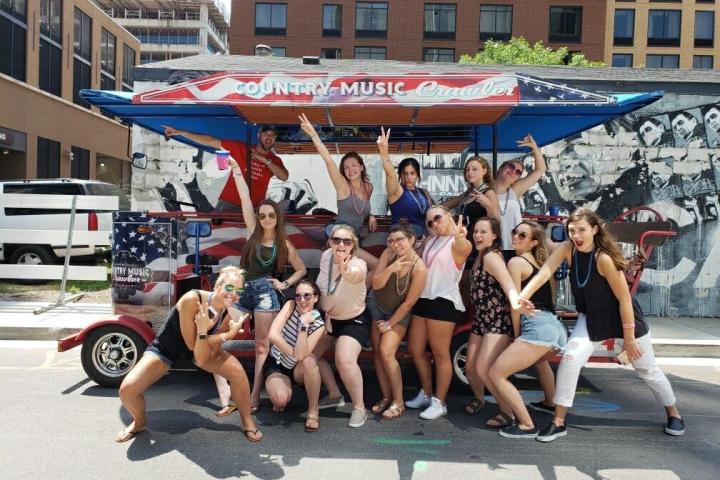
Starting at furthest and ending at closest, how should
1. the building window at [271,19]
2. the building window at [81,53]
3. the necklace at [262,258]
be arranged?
1. the building window at [271,19]
2. the building window at [81,53]
3. the necklace at [262,258]

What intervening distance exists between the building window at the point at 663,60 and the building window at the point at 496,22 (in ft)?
43.9

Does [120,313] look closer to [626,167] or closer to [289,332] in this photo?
[289,332]

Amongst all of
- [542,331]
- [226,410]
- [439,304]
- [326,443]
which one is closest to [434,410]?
[439,304]

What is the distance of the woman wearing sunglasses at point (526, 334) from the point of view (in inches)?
175

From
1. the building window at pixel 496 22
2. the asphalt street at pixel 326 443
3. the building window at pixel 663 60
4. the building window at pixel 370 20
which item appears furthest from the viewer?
the building window at pixel 663 60

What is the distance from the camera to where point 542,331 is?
4.45 metres

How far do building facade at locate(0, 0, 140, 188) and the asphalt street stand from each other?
22.0 metres

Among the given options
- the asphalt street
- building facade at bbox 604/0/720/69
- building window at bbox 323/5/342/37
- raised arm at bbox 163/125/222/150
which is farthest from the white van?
building facade at bbox 604/0/720/69

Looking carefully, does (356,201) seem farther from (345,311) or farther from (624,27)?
(624,27)

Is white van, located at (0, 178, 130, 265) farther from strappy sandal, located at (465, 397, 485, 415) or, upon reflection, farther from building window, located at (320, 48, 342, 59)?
building window, located at (320, 48, 342, 59)

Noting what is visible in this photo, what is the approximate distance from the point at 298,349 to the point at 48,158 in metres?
30.4

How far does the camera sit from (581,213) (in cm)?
449

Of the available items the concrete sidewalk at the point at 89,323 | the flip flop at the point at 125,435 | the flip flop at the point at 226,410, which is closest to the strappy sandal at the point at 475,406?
the flip flop at the point at 226,410

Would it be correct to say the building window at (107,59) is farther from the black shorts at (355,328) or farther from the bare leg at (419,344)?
the bare leg at (419,344)
